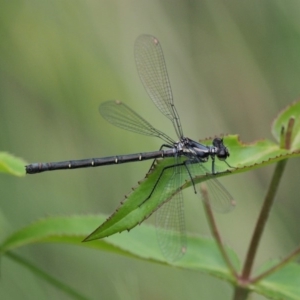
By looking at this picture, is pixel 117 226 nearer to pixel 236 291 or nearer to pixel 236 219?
pixel 236 291

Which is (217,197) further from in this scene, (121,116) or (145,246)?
(121,116)

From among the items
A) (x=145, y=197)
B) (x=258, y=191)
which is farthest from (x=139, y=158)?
(x=258, y=191)

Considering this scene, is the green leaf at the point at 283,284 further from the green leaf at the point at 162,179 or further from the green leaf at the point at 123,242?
the green leaf at the point at 162,179

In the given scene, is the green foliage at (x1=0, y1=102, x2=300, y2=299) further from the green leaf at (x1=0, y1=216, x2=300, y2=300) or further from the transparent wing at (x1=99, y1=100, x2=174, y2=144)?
the transparent wing at (x1=99, y1=100, x2=174, y2=144)

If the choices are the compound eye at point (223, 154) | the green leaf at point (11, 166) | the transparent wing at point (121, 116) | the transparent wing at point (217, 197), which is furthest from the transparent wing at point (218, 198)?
the green leaf at point (11, 166)

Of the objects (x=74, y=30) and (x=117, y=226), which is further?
(x=74, y=30)

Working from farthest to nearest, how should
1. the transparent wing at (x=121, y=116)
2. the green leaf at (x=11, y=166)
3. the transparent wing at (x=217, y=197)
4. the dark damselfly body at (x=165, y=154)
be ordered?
the transparent wing at (x=121, y=116)
the transparent wing at (x=217, y=197)
the dark damselfly body at (x=165, y=154)
the green leaf at (x=11, y=166)

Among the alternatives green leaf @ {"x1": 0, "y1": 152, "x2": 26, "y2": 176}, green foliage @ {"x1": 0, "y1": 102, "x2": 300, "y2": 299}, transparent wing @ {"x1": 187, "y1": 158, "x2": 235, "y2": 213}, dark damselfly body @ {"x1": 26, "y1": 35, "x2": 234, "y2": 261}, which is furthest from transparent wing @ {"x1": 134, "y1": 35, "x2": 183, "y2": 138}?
green leaf @ {"x1": 0, "y1": 152, "x2": 26, "y2": 176}
